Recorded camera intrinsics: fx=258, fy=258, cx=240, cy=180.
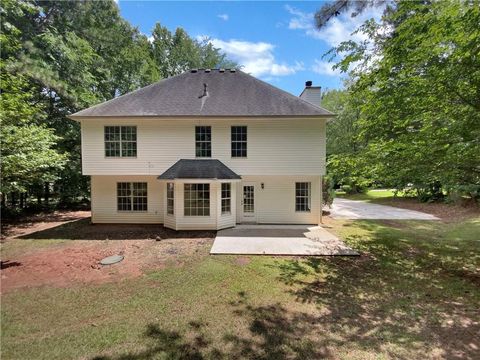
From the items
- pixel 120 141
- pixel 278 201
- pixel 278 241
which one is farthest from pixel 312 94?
pixel 120 141

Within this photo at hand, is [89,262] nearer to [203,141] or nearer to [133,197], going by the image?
[133,197]

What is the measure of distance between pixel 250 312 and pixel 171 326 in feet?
5.01

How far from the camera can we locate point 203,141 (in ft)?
43.1

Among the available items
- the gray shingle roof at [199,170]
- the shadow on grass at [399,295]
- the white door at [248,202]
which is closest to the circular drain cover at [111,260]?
the gray shingle roof at [199,170]

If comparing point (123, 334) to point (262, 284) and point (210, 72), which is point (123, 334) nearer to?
point (262, 284)

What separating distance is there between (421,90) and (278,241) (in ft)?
22.2

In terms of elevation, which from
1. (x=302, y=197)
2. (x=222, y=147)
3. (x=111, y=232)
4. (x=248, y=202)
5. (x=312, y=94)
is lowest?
(x=111, y=232)

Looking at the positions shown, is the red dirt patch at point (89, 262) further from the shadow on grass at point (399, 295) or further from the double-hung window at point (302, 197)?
the double-hung window at point (302, 197)

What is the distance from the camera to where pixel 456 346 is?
4.12 m

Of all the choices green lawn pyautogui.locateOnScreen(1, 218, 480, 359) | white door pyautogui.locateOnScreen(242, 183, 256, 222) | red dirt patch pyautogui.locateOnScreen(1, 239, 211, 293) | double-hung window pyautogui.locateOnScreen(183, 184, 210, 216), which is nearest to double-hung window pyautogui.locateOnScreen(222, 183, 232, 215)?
double-hung window pyautogui.locateOnScreen(183, 184, 210, 216)

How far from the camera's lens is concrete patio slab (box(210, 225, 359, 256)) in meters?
8.97

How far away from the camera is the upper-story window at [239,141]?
13117mm

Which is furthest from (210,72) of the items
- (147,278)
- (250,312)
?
(250,312)

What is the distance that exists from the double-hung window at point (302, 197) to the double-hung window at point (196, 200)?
4.85 m
